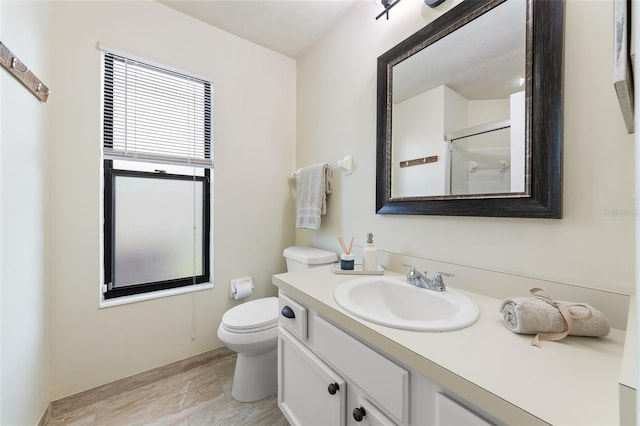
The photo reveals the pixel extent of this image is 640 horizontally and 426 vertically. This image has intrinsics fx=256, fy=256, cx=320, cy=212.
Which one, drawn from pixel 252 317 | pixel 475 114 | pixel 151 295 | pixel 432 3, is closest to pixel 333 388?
pixel 252 317

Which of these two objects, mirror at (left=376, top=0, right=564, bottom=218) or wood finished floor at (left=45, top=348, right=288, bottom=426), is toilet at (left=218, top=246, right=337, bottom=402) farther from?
mirror at (left=376, top=0, right=564, bottom=218)

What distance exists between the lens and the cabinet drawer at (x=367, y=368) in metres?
0.63

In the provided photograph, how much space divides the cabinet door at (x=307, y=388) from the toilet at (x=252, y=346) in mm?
272

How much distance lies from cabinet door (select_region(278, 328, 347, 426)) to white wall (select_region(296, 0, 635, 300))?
0.62 metres

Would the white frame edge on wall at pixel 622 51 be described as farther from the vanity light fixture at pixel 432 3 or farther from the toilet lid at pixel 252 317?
the toilet lid at pixel 252 317

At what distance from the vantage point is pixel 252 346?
139 centimetres

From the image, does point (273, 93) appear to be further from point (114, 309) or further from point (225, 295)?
point (114, 309)

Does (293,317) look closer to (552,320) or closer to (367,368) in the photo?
(367,368)

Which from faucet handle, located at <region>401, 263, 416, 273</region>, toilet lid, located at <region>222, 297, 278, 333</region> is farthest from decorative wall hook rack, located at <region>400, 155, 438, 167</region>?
toilet lid, located at <region>222, 297, 278, 333</region>

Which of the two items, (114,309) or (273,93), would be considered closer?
(114,309)

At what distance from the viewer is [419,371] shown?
1.91 feet

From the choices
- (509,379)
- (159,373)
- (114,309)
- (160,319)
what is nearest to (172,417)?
(159,373)

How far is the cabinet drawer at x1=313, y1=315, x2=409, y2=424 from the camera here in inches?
25.0

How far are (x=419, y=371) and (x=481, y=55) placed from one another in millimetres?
1149
